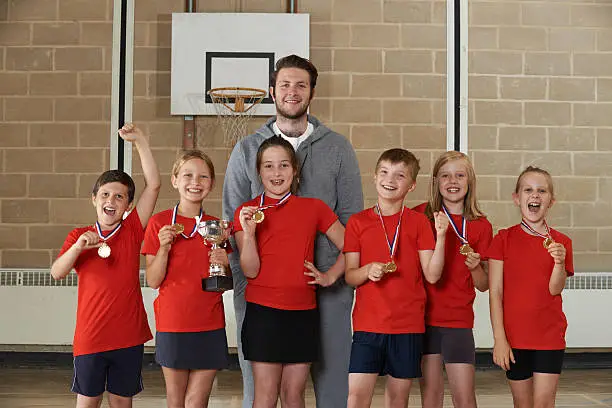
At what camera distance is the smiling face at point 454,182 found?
122 inches

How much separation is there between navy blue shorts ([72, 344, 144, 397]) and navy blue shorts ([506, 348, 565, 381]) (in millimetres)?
1477

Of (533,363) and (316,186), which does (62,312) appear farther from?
(533,363)

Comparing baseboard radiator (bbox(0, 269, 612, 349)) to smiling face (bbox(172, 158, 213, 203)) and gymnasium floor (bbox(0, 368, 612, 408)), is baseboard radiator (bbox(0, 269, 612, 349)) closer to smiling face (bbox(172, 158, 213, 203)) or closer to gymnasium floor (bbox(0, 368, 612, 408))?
gymnasium floor (bbox(0, 368, 612, 408))

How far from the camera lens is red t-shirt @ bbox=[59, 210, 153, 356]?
2832mm

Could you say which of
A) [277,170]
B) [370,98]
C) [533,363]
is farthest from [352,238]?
[370,98]

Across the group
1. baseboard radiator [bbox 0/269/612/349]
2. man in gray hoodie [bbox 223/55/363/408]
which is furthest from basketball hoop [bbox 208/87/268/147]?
man in gray hoodie [bbox 223/55/363/408]

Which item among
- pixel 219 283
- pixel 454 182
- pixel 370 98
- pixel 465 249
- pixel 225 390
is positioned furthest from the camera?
pixel 370 98

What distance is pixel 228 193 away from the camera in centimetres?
314

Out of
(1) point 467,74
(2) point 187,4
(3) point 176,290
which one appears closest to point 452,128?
(1) point 467,74

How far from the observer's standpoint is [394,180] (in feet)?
9.66

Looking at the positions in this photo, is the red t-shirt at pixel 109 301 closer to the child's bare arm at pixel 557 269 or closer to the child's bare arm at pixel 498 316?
the child's bare arm at pixel 498 316

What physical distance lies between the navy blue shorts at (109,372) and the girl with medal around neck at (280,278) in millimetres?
437

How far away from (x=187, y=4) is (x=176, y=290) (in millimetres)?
3703

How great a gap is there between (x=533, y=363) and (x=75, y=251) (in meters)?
1.82
